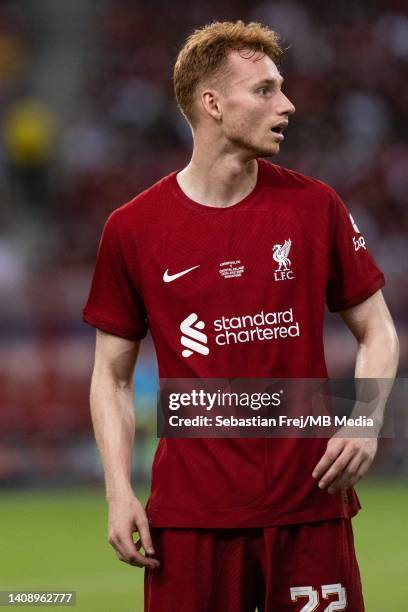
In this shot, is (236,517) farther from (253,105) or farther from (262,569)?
(253,105)

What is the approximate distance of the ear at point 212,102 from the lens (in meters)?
→ 3.67

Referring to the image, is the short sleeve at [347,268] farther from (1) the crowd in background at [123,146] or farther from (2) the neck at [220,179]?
(1) the crowd in background at [123,146]

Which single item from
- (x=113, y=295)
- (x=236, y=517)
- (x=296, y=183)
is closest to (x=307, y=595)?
(x=236, y=517)

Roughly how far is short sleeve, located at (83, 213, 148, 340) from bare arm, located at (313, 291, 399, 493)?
601mm

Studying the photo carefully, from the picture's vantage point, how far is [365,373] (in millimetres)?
3504

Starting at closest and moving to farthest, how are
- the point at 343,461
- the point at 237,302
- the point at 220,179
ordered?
the point at 343,461, the point at 237,302, the point at 220,179

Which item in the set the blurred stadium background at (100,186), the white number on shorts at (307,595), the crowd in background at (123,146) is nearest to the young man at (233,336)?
the white number on shorts at (307,595)

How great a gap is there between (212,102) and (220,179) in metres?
0.21

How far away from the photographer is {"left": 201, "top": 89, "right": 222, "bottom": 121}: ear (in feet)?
12.1

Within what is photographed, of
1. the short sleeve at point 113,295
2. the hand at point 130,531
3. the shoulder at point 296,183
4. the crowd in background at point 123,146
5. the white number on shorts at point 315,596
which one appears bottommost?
the white number on shorts at point 315,596

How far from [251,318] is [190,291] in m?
0.19

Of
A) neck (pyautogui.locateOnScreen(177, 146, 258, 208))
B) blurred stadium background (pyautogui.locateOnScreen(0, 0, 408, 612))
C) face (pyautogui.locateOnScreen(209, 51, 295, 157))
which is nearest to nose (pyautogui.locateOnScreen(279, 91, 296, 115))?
face (pyautogui.locateOnScreen(209, 51, 295, 157))

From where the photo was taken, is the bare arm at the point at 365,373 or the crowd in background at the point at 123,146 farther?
the crowd in background at the point at 123,146

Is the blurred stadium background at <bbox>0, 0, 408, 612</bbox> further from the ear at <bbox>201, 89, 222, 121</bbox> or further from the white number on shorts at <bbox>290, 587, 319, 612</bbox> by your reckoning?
the ear at <bbox>201, 89, 222, 121</bbox>
